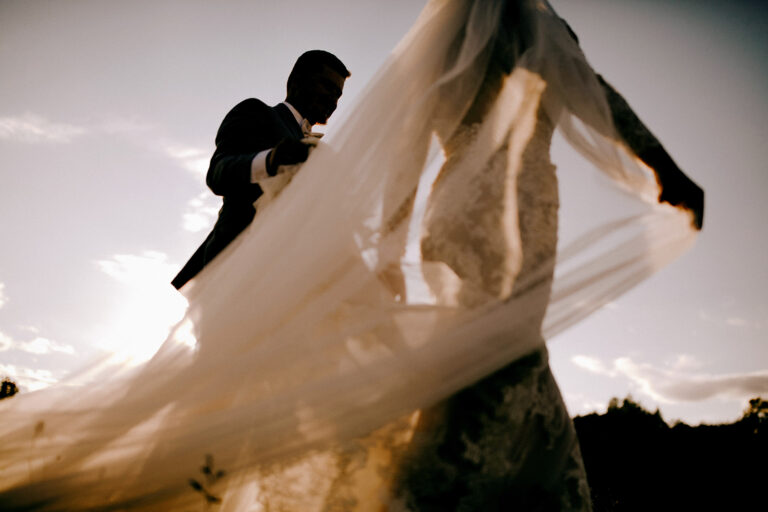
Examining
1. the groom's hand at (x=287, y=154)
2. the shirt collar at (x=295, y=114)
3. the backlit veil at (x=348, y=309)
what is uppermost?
the shirt collar at (x=295, y=114)

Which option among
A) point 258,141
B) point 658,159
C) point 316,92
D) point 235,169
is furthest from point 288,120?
point 658,159

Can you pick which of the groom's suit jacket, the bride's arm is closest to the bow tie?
the groom's suit jacket

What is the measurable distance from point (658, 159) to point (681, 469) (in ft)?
41.2

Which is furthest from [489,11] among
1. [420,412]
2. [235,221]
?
[420,412]

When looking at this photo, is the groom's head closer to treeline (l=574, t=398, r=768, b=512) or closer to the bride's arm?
the bride's arm

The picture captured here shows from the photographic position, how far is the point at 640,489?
10.3 metres

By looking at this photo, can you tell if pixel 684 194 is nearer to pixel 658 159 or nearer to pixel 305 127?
pixel 658 159

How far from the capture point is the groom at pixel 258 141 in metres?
1.67

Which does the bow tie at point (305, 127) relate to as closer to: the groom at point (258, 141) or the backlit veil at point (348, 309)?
the groom at point (258, 141)

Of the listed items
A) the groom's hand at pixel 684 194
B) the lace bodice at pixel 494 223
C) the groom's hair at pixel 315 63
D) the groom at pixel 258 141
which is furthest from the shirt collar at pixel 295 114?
the groom's hand at pixel 684 194

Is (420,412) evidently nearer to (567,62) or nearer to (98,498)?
(98,498)

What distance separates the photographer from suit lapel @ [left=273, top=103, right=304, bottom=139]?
7.23ft

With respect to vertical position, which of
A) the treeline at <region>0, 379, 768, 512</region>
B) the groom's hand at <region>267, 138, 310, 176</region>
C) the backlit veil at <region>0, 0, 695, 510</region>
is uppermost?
the groom's hand at <region>267, 138, 310, 176</region>

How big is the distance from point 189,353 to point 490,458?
99 cm
